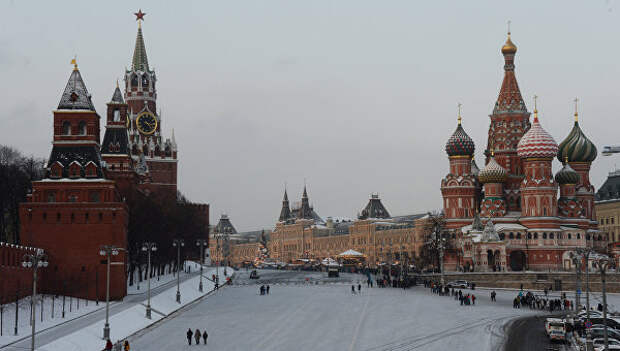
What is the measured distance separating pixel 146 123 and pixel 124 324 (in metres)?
88.2

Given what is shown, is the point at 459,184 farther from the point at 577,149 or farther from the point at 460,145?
the point at 577,149

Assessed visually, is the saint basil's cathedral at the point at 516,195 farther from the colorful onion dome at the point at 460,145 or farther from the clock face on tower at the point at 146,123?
the clock face on tower at the point at 146,123

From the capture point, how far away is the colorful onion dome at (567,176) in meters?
112

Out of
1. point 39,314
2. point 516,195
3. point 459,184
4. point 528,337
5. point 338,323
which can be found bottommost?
point 528,337

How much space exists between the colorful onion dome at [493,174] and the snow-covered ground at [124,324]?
4844 cm

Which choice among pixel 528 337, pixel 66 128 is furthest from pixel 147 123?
pixel 528 337

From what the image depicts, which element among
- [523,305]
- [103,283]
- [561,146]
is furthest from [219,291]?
[561,146]

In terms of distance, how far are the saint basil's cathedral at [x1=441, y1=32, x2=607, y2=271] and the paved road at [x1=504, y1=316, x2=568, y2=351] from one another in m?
47.5

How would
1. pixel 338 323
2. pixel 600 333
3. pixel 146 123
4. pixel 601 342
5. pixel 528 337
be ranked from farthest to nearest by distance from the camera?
pixel 146 123 < pixel 338 323 < pixel 528 337 < pixel 600 333 < pixel 601 342

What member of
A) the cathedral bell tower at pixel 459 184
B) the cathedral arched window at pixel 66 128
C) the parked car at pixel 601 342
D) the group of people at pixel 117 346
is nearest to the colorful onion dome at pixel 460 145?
the cathedral bell tower at pixel 459 184

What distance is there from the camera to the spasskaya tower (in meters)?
137

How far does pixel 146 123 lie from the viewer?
138250 mm

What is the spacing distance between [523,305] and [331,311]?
17.2 m

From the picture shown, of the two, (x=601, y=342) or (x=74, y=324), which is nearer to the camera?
(x=601, y=342)
